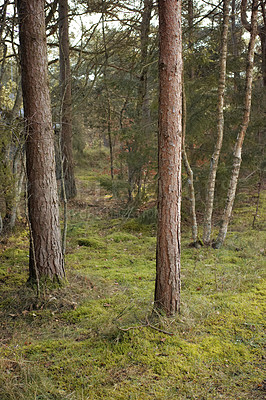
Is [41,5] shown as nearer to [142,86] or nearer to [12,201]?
[12,201]

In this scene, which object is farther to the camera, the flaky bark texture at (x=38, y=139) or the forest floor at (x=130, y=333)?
the flaky bark texture at (x=38, y=139)

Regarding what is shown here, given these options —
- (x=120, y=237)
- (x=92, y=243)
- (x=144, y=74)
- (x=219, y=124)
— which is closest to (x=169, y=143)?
(x=219, y=124)

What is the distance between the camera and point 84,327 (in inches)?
156

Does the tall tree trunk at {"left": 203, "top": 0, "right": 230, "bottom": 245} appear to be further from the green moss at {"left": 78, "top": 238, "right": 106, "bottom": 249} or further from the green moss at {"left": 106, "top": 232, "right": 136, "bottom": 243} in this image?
the green moss at {"left": 78, "top": 238, "right": 106, "bottom": 249}

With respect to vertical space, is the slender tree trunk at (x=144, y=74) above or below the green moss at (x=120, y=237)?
above

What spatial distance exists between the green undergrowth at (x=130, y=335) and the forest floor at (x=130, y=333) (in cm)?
1

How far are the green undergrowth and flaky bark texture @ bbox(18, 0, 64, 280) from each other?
25.4 inches

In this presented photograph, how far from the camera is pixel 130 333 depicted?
3.42 m

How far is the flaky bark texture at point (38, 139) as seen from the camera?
4.51m

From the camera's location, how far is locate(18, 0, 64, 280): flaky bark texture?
4512 millimetres

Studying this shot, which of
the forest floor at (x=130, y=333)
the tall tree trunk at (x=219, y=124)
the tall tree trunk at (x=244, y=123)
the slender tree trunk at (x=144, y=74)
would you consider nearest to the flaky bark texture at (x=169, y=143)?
the forest floor at (x=130, y=333)

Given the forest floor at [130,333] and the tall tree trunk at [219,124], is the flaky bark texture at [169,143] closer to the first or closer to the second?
the forest floor at [130,333]

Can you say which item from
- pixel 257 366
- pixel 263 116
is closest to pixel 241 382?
pixel 257 366

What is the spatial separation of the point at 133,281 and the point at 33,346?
2.31 m
